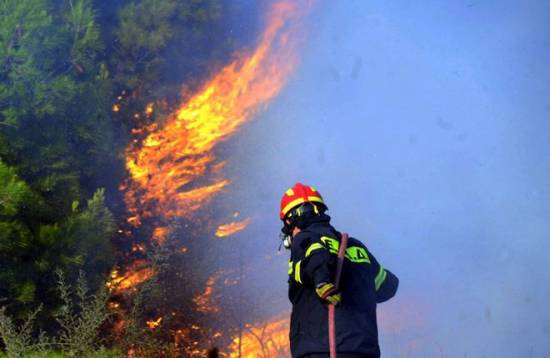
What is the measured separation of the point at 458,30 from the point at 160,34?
4493 millimetres

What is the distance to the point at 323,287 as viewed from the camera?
356 centimetres

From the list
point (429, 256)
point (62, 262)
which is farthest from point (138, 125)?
point (429, 256)

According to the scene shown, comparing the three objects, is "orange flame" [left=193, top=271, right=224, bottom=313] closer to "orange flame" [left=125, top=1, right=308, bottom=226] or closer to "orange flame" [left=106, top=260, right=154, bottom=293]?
"orange flame" [left=106, top=260, right=154, bottom=293]

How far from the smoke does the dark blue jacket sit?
4381 mm

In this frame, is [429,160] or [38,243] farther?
[429,160]

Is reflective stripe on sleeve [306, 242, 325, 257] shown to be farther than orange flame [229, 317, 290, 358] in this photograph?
No

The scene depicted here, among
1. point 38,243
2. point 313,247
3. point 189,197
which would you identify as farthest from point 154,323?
point 313,247

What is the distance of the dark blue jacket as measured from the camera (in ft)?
12.0

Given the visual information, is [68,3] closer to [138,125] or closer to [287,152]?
[138,125]

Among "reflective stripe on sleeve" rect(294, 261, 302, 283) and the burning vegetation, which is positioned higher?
the burning vegetation

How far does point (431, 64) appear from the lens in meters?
9.98

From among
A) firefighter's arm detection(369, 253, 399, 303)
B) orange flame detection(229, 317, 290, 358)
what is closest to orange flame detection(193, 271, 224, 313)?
orange flame detection(229, 317, 290, 358)

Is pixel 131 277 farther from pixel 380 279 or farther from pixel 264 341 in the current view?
pixel 380 279

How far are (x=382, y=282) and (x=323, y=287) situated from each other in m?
0.73
